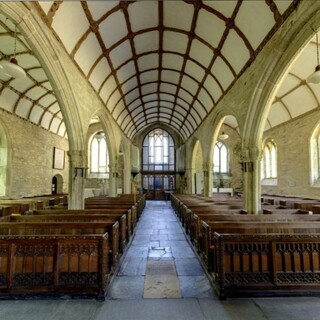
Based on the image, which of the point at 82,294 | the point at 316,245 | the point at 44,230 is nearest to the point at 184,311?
the point at 82,294

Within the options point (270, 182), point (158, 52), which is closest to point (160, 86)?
point (158, 52)

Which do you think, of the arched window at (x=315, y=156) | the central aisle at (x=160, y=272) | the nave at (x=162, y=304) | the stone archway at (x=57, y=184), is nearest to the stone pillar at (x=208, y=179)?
the arched window at (x=315, y=156)

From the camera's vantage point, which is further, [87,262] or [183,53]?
[183,53]

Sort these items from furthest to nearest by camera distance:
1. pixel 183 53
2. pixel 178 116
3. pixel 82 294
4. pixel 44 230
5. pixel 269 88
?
pixel 178 116 → pixel 183 53 → pixel 269 88 → pixel 44 230 → pixel 82 294

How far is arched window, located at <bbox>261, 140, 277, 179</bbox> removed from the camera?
1152cm

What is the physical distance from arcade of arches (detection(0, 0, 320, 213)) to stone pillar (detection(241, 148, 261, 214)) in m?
0.02

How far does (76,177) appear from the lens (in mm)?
6145

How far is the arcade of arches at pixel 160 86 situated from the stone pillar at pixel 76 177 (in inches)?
0.9

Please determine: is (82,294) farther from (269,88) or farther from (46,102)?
(46,102)

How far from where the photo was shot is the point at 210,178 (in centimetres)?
1058

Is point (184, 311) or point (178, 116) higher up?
point (178, 116)

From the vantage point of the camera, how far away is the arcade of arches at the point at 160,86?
14.9ft

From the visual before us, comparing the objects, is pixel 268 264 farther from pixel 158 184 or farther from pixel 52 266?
pixel 158 184

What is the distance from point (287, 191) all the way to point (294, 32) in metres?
7.07
